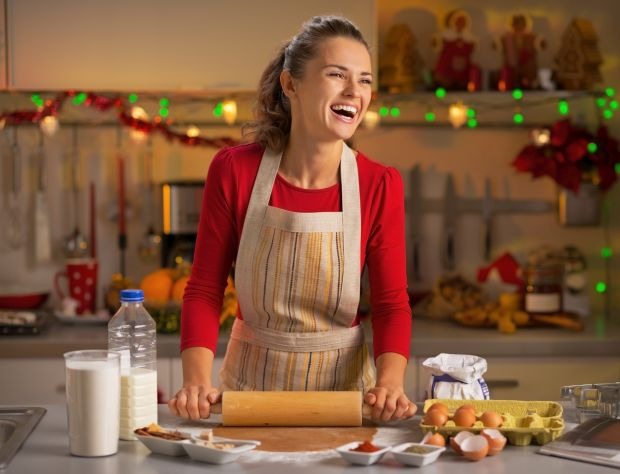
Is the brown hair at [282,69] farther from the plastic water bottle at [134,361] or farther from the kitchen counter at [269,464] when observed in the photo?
the kitchen counter at [269,464]

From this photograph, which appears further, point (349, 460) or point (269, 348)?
point (269, 348)

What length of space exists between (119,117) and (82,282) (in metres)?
0.54

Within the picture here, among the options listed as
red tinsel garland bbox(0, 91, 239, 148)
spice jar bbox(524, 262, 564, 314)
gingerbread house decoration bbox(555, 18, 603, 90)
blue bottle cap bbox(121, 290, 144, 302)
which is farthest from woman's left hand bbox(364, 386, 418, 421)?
gingerbread house decoration bbox(555, 18, 603, 90)

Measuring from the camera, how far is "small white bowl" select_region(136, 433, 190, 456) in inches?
59.7

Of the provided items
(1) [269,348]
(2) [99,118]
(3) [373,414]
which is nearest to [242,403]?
(3) [373,414]

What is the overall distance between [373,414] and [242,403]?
0.70ft

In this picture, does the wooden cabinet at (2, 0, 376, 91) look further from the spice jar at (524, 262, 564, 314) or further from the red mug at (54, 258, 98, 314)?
the spice jar at (524, 262, 564, 314)

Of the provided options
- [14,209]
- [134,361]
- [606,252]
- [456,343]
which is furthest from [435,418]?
[14,209]

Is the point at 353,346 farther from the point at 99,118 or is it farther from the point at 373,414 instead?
the point at 99,118

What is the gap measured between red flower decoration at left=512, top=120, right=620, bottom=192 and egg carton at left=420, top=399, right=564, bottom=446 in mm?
1821

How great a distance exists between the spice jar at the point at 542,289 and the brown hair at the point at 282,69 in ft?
4.62

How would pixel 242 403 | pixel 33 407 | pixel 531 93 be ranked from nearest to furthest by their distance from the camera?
pixel 242 403 → pixel 33 407 → pixel 531 93

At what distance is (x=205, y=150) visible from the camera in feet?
11.6

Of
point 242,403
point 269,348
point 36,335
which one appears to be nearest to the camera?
point 242,403
